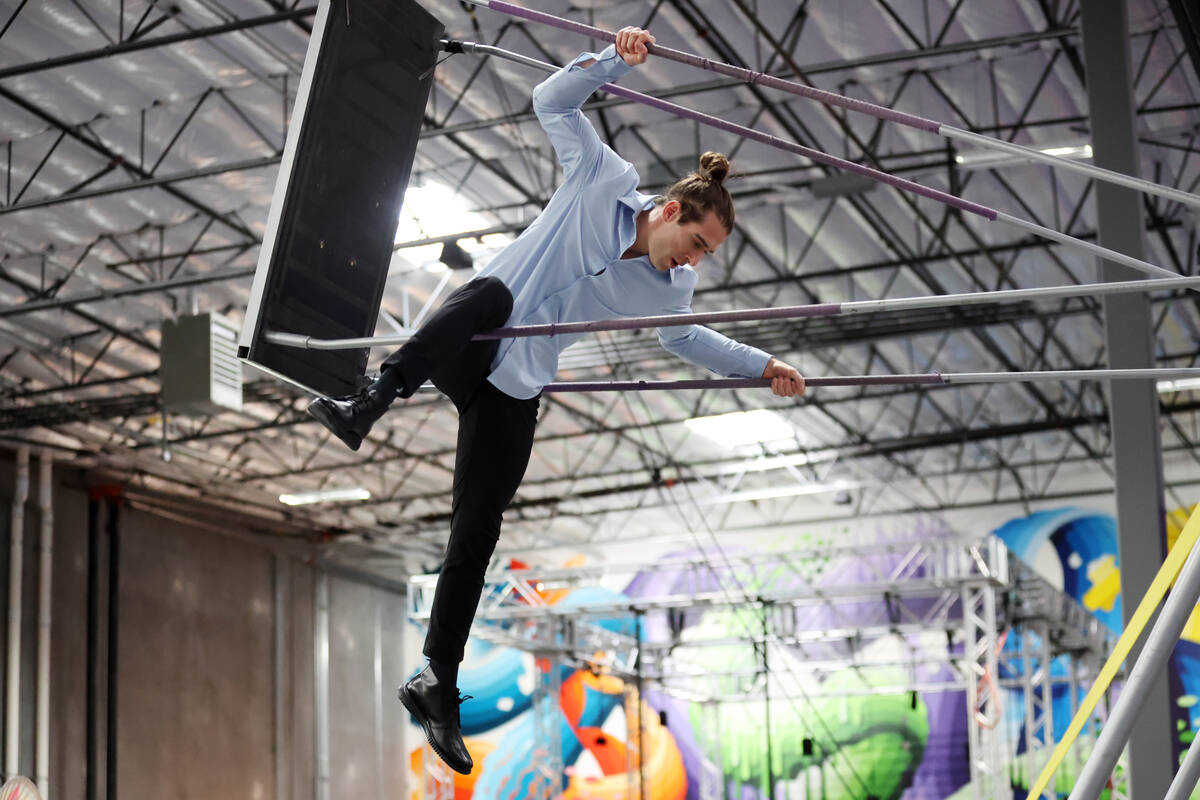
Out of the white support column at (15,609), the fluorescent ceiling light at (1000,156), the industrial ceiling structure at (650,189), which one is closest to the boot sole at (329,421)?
the industrial ceiling structure at (650,189)

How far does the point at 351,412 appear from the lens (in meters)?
3.04

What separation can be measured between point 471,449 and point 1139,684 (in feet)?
4.92

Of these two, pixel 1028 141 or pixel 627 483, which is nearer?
pixel 1028 141

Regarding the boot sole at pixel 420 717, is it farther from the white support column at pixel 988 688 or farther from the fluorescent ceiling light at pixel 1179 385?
the fluorescent ceiling light at pixel 1179 385

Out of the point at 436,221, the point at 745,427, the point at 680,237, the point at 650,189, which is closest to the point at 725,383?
the point at 680,237

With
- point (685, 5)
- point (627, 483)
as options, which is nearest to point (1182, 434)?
point (627, 483)

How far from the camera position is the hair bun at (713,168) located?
9.73ft

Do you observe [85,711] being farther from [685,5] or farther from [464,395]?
[464,395]

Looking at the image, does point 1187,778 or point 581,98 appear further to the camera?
point 581,98

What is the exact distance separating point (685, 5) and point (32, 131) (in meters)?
5.22

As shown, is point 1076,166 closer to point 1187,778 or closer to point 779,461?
point 1187,778

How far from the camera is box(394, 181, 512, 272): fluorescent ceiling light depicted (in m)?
11.5

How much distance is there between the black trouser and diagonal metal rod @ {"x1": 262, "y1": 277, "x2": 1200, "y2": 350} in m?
0.06

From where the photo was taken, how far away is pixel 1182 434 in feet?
59.0
